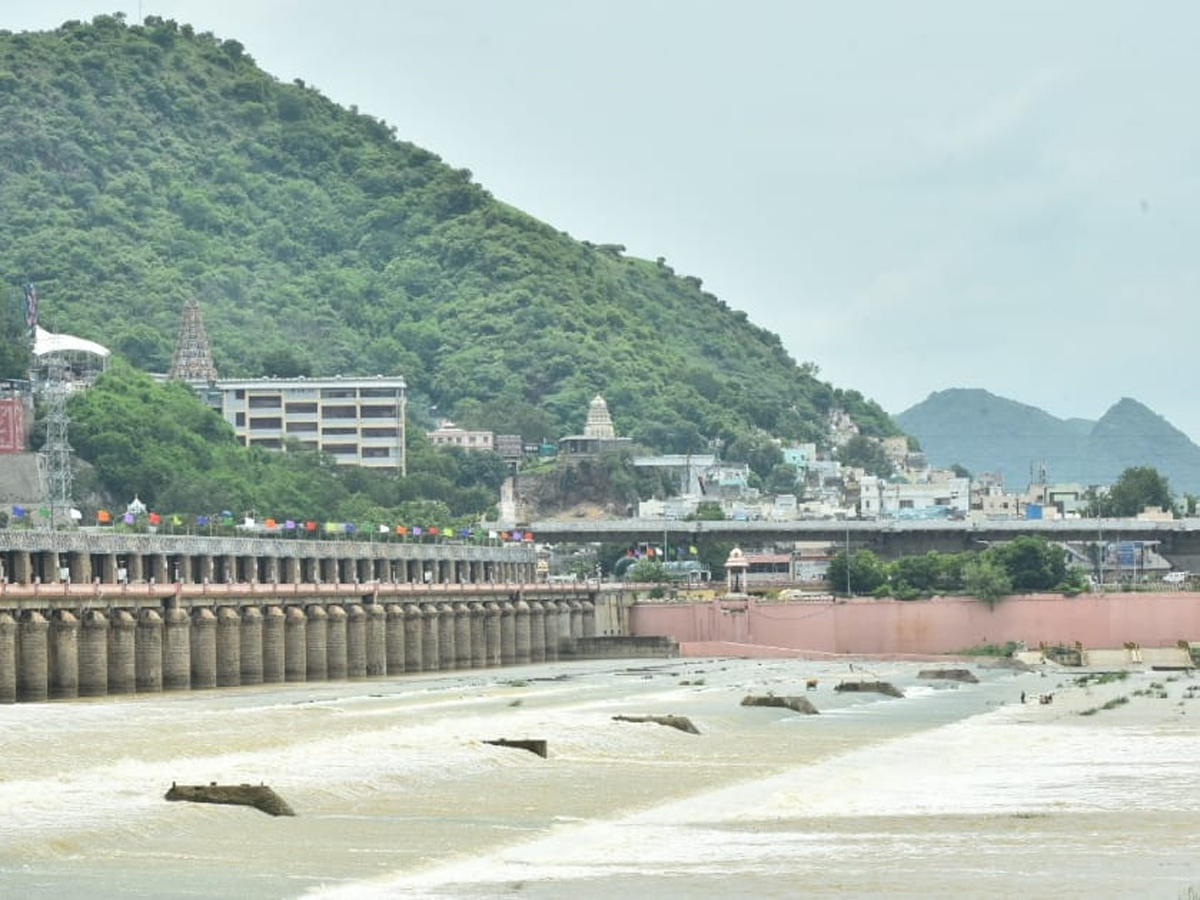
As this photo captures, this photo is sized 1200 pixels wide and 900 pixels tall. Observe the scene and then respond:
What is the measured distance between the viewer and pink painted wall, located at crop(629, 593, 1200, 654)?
174750mm

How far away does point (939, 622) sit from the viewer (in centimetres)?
17888

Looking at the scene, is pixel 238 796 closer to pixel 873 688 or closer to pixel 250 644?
pixel 873 688

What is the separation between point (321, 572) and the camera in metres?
160

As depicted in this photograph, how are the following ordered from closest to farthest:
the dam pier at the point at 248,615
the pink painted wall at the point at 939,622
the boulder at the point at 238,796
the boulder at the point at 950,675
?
1. the boulder at the point at 238,796
2. the dam pier at the point at 248,615
3. the boulder at the point at 950,675
4. the pink painted wall at the point at 939,622

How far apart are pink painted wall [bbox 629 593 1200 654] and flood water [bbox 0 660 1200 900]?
276ft

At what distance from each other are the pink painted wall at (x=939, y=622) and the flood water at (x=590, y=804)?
8400 cm

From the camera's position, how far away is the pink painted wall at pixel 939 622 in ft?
573

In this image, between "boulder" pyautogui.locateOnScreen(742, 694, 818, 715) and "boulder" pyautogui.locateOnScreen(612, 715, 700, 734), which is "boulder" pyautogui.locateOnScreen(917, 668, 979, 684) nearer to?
"boulder" pyautogui.locateOnScreen(742, 694, 818, 715)

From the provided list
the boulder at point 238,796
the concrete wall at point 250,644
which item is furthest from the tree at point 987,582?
the boulder at point 238,796

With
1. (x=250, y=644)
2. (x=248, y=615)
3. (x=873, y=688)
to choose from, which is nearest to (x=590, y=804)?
(x=873, y=688)

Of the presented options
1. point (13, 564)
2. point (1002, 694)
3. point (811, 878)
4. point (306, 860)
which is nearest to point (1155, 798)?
point (811, 878)

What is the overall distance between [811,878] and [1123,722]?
151 ft

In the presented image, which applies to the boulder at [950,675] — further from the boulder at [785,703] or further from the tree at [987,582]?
the tree at [987,582]

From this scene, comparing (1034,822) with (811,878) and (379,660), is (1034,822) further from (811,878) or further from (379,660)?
(379,660)
